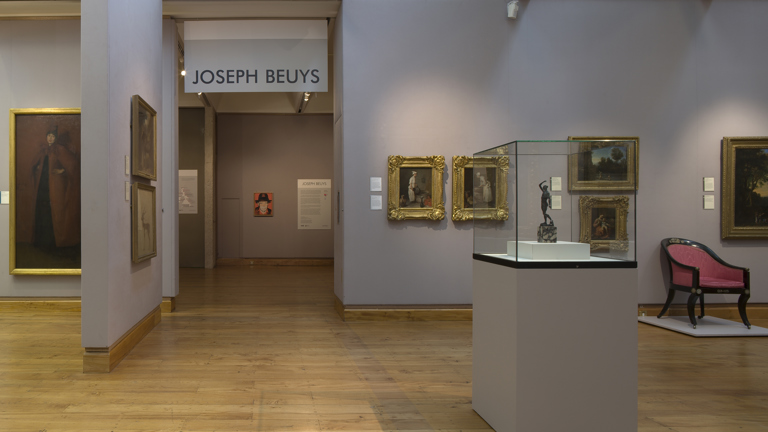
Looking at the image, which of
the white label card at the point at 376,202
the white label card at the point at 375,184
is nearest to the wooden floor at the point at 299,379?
the white label card at the point at 376,202

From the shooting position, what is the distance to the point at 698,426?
11.4 feet

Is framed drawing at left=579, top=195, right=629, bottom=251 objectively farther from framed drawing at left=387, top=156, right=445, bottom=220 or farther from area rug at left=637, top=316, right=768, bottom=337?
framed drawing at left=387, top=156, right=445, bottom=220

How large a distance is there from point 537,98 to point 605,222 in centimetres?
426

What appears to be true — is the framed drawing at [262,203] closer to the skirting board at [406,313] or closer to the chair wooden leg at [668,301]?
the skirting board at [406,313]

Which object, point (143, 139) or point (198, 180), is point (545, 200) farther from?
point (198, 180)

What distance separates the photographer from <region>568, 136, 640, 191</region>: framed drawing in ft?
10.4

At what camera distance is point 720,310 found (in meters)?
7.13

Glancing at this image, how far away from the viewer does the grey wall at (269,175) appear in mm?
14203

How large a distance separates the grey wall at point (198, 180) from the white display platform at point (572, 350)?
1223 cm

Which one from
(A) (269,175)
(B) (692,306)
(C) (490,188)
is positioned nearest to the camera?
(C) (490,188)

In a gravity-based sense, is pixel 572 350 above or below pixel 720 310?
above

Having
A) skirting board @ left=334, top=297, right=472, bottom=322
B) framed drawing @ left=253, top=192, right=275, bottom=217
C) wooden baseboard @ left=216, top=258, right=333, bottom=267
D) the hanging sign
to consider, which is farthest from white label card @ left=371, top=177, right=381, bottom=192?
framed drawing @ left=253, top=192, right=275, bottom=217

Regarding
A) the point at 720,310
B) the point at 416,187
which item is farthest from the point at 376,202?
the point at 720,310

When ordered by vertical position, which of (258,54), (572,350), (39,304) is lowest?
(39,304)
